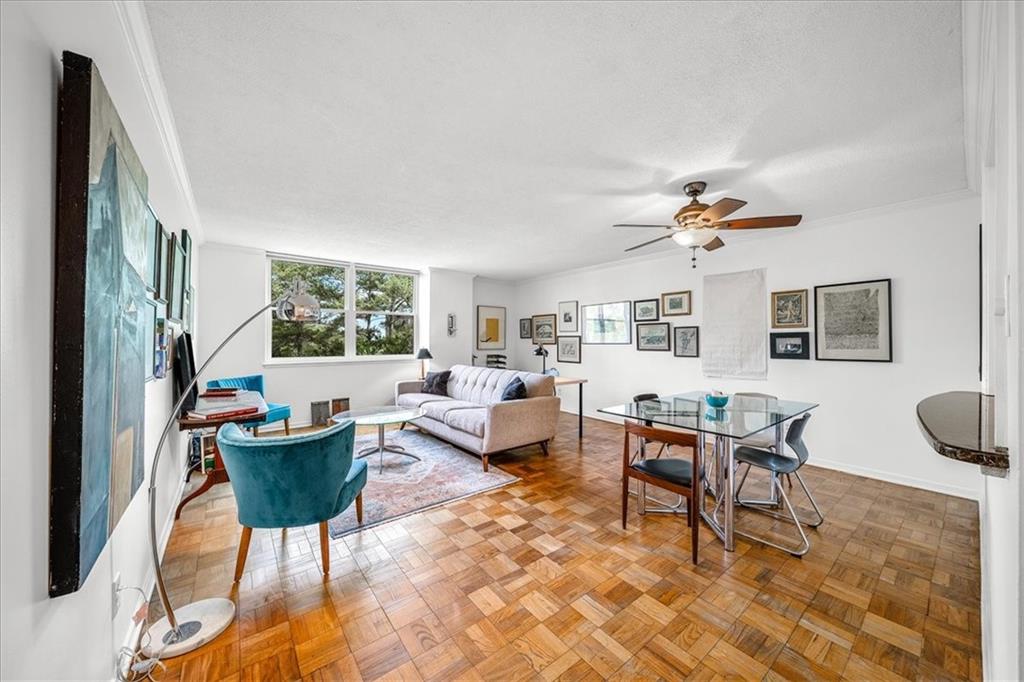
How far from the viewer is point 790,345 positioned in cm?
390

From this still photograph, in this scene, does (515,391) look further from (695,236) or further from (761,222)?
(761,222)

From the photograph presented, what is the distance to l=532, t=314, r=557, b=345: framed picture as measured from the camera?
670 centimetres

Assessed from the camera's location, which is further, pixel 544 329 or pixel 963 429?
pixel 544 329

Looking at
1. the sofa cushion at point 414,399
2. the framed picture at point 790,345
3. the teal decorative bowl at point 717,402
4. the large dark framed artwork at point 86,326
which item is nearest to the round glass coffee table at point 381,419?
the sofa cushion at point 414,399

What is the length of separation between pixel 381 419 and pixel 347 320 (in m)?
2.74

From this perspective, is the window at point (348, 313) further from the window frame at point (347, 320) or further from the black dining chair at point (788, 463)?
the black dining chair at point (788, 463)

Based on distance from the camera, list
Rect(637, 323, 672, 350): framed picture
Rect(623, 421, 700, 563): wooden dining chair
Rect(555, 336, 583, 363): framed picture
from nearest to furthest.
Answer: Rect(623, 421, 700, 563): wooden dining chair < Rect(637, 323, 672, 350): framed picture < Rect(555, 336, 583, 363): framed picture

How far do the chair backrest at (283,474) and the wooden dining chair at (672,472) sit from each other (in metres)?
1.70

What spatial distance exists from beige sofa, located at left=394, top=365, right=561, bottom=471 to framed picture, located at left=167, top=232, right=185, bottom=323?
238cm

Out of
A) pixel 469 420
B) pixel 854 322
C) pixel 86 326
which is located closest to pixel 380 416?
pixel 469 420

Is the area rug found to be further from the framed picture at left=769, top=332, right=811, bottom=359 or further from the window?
the framed picture at left=769, top=332, right=811, bottom=359

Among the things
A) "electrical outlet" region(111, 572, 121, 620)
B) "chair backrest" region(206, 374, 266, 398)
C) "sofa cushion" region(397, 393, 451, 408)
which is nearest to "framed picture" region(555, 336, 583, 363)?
"sofa cushion" region(397, 393, 451, 408)

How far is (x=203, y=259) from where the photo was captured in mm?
4520

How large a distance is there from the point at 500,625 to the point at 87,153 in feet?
6.87
